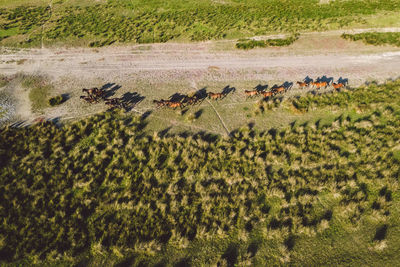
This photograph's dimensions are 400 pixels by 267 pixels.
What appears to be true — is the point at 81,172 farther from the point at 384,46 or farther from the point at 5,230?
the point at 384,46

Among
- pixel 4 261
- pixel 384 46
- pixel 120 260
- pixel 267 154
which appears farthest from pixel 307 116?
pixel 4 261

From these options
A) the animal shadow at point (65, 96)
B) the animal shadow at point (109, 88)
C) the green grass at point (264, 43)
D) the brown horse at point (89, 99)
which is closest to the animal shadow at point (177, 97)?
the animal shadow at point (109, 88)

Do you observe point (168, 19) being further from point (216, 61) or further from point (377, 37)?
point (377, 37)

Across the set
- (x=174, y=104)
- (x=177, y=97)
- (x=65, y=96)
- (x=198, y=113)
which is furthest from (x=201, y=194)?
(x=65, y=96)

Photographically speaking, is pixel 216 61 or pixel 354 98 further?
pixel 216 61

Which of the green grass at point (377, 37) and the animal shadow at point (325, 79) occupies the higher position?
the green grass at point (377, 37)

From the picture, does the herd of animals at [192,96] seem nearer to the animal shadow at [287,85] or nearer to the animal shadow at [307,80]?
the animal shadow at [287,85]

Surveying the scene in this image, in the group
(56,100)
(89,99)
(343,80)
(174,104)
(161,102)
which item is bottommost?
(343,80)
